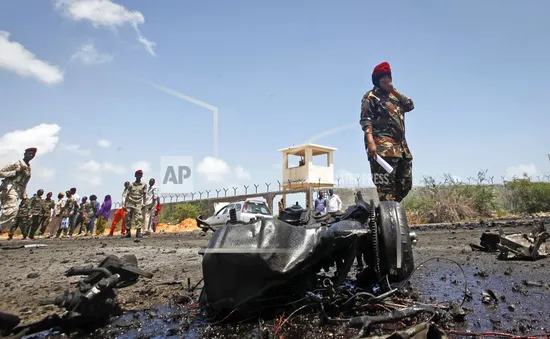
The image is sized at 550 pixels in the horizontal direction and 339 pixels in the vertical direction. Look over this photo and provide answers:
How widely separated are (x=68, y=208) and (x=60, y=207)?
2.21 ft

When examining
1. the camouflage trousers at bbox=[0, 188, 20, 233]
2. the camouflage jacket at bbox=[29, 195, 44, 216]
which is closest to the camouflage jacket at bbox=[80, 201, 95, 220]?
the camouflage jacket at bbox=[29, 195, 44, 216]

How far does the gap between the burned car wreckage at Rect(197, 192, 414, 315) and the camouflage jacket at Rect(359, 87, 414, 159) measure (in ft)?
7.85

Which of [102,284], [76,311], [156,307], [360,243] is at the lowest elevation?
[156,307]

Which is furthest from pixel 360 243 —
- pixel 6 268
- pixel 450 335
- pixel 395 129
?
pixel 6 268

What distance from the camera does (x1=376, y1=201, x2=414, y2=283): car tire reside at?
5.56 ft

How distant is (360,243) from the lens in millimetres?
1799

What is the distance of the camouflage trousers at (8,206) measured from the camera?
6945mm

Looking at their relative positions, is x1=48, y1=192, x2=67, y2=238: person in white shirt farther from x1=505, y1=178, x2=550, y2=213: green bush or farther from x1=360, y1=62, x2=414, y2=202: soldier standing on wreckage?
x1=505, y1=178, x2=550, y2=213: green bush

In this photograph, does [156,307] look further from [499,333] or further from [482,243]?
[482,243]

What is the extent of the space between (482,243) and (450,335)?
9.79 ft

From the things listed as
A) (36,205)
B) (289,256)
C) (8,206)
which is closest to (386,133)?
(289,256)

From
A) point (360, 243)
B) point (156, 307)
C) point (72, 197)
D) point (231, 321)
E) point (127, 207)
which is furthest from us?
point (72, 197)

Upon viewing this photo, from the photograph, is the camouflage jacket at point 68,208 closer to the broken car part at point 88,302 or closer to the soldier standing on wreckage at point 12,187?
the soldier standing on wreckage at point 12,187

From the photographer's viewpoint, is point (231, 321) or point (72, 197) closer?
point (231, 321)
